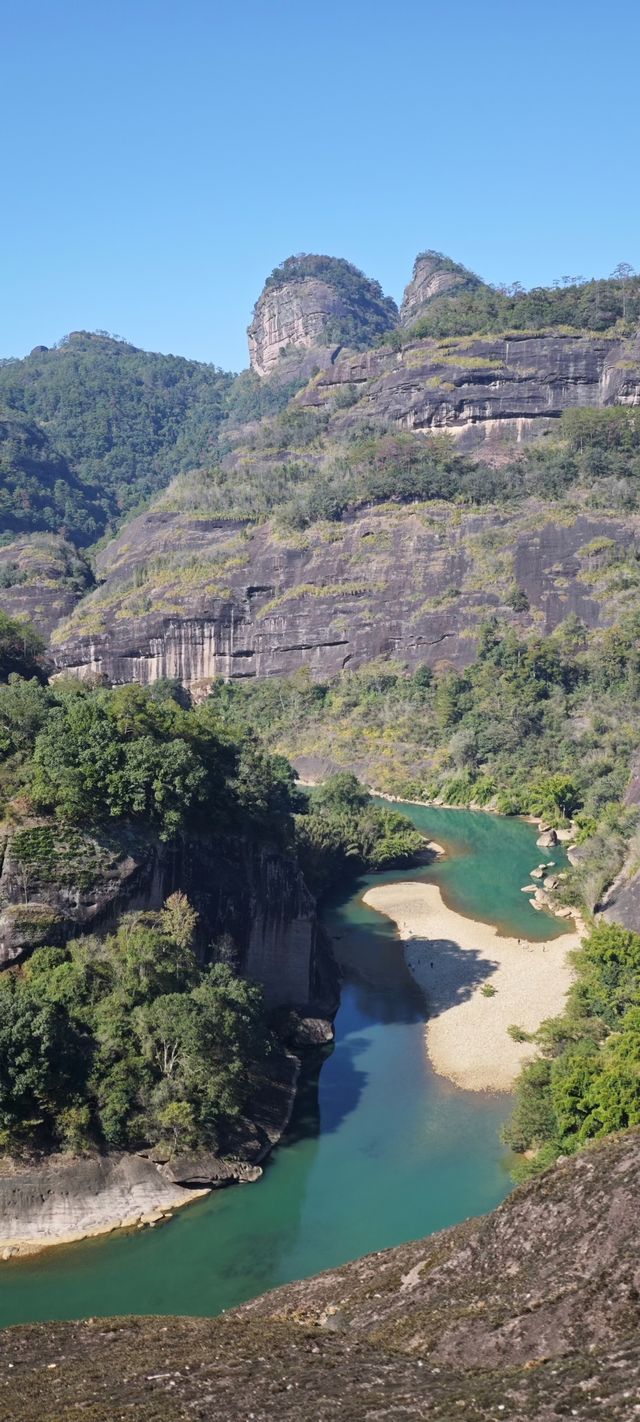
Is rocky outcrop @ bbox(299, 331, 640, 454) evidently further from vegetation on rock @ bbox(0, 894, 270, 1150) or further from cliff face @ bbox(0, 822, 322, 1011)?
vegetation on rock @ bbox(0, 894, 270, 1150)

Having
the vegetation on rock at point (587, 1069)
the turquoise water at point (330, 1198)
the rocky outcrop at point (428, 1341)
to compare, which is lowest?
the turquoise water at point (330, 1198)

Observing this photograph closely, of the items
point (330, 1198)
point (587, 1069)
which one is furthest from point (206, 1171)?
point (587, 1069)

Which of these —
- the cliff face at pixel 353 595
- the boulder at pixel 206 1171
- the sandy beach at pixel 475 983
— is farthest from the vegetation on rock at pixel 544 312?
the boulder at pixel 206 1171

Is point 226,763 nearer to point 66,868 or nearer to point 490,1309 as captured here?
point 66,868

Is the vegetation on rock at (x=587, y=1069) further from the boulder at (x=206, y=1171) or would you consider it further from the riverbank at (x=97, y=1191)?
the riverbank at (x=97, y=1191)

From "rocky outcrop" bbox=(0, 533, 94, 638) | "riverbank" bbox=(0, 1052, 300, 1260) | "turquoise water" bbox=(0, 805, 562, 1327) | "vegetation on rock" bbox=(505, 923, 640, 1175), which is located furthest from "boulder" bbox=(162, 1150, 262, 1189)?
"rocky outcrop" bbox=(0, 533, 94, 638)

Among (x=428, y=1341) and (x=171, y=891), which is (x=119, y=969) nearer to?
(x=171, y=891)

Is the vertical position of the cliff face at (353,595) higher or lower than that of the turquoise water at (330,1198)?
higher

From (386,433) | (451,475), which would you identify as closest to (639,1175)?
(451,475)
